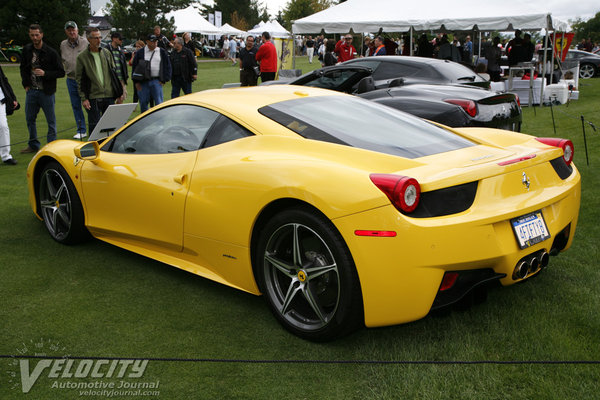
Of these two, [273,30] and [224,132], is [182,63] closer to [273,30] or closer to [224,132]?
[224,132]

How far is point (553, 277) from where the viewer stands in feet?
12.7

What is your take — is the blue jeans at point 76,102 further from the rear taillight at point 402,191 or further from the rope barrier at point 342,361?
the rear taillight at point 402,191

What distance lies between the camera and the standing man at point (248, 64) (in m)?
15.5

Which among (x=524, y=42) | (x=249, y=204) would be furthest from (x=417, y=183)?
(x=524, y=42)

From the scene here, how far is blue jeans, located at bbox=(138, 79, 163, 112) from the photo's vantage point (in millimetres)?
11117

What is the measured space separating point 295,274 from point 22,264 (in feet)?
8.01

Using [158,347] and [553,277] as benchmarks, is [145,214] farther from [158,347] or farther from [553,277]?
[553,277]

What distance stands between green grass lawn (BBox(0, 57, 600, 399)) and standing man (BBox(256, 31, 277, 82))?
11350 mm

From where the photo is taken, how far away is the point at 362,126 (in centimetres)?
356

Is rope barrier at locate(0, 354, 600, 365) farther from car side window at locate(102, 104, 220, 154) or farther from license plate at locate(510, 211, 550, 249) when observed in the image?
→ car side window at locate(102, 104, 220, 154)

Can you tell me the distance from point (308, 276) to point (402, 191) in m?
0.74

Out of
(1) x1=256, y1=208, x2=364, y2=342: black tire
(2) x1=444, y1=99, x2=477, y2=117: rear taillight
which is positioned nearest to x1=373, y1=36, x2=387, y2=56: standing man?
(2) x1=444, y1=99, x2=477, y2=117: rear taillight

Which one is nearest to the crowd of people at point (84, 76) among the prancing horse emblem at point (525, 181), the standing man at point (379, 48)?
the standing man at point (379, 48)

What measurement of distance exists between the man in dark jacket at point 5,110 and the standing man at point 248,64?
795 centimetres
